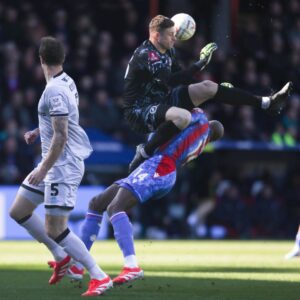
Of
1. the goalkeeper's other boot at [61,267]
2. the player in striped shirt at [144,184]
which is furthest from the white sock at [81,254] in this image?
the goalkeeper's other boot at [61,267]

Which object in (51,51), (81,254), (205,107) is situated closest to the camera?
(81,254)

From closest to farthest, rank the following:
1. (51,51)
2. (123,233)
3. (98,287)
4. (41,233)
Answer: (98,287) < (51,51) < (123,233) < (41,233)

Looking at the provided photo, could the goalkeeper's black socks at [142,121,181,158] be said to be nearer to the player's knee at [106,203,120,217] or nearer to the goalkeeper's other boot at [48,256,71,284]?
the player's knee at [106,203,120,217]

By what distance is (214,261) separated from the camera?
45.4 feet

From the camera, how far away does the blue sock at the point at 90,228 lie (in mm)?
10109

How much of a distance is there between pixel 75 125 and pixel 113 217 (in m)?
0.89

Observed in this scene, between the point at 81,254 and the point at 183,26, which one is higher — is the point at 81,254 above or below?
below

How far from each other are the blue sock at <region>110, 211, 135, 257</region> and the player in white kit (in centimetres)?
49

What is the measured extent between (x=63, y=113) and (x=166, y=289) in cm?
191

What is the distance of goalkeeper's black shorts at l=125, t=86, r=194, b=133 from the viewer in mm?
10188

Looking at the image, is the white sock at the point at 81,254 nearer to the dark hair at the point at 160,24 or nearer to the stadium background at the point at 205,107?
the dark hair at the point at 160,24

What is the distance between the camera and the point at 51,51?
9117mm

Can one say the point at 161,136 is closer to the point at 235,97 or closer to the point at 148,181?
the point at 148,181

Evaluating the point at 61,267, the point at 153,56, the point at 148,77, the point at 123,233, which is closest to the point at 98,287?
the point at 123,233
